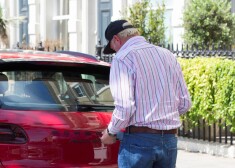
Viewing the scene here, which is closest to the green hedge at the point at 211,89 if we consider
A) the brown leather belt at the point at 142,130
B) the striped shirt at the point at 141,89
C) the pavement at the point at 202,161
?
the pavement at the point at 202,161

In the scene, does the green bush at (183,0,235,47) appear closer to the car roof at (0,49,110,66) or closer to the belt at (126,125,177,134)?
the car roof at (0,49,110,66)

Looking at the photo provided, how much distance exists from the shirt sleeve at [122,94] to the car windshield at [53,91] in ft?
2.82

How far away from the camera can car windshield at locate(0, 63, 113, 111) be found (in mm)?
4445

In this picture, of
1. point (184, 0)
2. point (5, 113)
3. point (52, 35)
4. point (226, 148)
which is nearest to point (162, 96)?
point (5, 113)

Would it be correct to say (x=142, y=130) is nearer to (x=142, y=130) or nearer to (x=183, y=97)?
(x=142, y=130)

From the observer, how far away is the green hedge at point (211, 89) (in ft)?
28.5

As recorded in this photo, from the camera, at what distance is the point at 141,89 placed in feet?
12.2

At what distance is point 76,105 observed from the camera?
15.0 ft

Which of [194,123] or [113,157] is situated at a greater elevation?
[113,157]

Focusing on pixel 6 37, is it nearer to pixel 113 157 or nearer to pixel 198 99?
pixel 198 99

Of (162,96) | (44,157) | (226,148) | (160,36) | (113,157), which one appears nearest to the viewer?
(162,96)

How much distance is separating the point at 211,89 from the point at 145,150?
565cm

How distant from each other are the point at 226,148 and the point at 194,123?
2.67 feet

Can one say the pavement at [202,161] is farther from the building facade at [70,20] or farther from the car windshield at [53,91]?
the building facade at [70,20]
